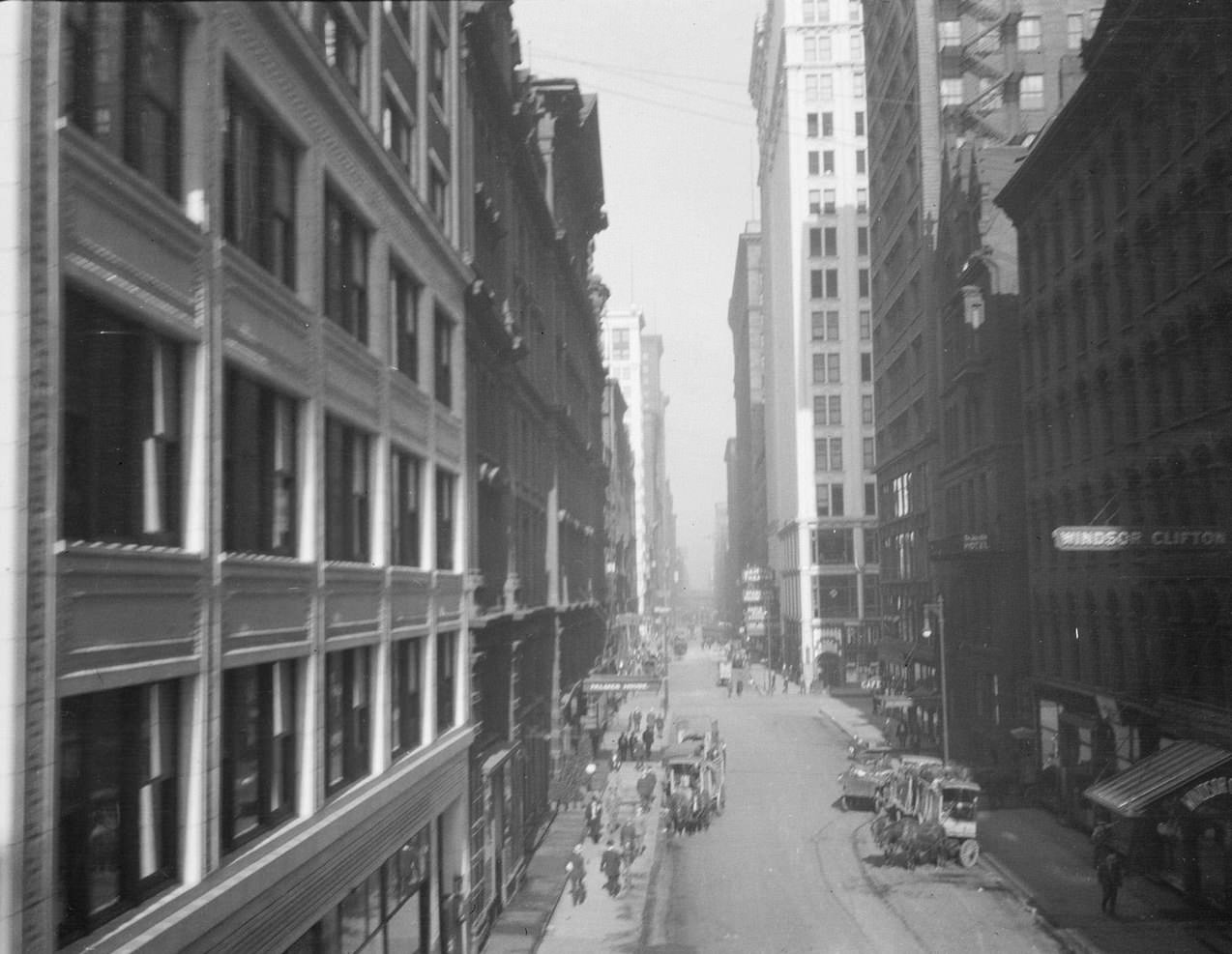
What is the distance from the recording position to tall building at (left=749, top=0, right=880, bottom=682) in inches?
1913

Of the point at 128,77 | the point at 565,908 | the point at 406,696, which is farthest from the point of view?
the point at 565,908

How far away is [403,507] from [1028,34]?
4670 cm

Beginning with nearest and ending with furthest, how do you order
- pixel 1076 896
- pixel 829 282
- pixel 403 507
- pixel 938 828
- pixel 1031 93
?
pixel 403 507, pixel 1076 896, pixel 938 828, pixel 1031 93, pixel 829 282

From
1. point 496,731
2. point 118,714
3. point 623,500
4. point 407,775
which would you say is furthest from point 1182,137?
point 623,500

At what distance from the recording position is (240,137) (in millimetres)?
7836

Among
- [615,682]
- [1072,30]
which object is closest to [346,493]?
[615,682]

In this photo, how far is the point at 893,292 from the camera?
65.8m

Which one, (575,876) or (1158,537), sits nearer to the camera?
(575,876)

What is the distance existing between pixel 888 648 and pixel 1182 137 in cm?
4265

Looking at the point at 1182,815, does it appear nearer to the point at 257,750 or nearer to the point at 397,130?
the point at 257,750

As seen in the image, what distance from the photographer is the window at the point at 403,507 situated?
11.1 metres

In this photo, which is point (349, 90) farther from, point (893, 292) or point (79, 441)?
point (893, 292)

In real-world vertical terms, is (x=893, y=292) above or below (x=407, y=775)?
above

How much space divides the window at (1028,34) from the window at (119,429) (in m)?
47.8
